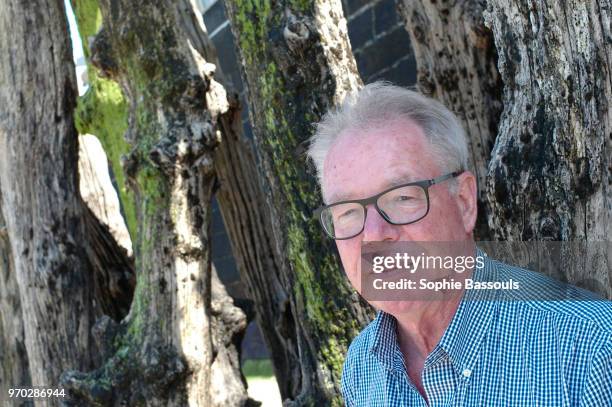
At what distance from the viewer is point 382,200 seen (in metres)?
1.81

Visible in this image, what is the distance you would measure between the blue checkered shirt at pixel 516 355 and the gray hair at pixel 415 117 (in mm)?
259

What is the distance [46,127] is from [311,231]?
191 cm

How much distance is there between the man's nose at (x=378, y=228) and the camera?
5.92 ft

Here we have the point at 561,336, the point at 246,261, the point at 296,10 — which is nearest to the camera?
the point at 561,336

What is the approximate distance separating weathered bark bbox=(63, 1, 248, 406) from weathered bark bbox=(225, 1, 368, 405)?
0.51m

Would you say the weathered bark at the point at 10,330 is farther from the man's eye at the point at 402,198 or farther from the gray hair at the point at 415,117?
the man's eye at the point at 402,198

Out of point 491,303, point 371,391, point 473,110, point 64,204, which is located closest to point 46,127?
point 64,204

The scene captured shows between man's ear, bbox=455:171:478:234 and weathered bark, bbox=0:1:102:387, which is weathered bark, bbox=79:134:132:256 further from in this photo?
man's ear, bbox=455:171:478:234

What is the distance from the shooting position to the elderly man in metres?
1.57

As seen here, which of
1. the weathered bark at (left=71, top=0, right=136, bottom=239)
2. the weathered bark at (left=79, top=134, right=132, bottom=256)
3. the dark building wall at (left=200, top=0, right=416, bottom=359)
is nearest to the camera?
the weathered bark at (left=71, top=0, right=136, bottom=239)

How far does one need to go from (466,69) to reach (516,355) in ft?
4.99

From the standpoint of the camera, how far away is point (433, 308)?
1826mm

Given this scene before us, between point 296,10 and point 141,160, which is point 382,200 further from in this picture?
point 141,160

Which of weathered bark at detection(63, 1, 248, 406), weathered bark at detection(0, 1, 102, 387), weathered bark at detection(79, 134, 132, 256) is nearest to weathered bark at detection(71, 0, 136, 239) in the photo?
weathered bark at detection(0, 1, 102, 387)
